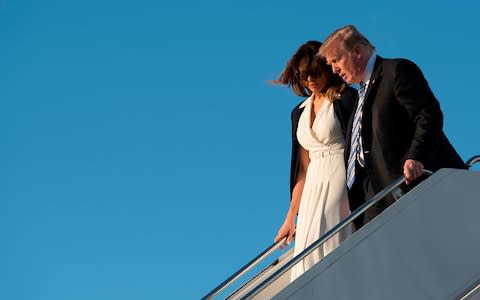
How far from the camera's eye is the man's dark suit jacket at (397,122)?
527 centimetres

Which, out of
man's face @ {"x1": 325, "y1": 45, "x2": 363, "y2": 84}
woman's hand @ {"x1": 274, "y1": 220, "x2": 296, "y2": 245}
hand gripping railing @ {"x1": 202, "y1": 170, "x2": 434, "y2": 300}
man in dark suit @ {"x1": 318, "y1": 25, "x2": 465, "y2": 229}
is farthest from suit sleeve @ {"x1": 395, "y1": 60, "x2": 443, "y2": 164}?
woman's hand @ {"x1": 274, "y1": 220, "x2": 296, "y2": 245}

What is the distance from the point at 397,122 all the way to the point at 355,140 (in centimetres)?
29

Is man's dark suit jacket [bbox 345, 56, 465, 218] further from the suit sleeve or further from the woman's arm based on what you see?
the woman's arm

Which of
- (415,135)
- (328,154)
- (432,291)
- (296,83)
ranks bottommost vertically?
(432,291)

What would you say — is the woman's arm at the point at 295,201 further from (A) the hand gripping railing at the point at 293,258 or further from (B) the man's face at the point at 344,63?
(B) the man's face at the point at 344,63

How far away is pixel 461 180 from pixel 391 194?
399mm

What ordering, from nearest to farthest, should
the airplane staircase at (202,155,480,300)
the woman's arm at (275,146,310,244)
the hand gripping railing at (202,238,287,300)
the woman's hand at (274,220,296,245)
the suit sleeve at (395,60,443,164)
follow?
the airplane staircase at (202,155,480,300) < the suit sleeve at (395,60,443,164) < the hand gripping railing at (202,238,287,300) < the woman's arm at (275,146,310,244) < the woman's hand at (274,220,296,245)

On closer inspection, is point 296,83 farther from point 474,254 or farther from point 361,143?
point 474,254

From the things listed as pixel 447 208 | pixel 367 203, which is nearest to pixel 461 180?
pixel 447 208

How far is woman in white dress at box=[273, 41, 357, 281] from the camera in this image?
5.68 metres

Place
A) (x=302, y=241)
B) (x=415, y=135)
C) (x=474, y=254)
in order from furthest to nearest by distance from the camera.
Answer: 1. (x=302, y=241)
2. (x=415, y=135)
3. (x=474, y=254)

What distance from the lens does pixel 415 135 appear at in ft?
17.1

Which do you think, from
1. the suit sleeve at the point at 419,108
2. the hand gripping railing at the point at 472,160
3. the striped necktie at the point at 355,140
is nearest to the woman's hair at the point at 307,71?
the striped necktie at the point at 355,140

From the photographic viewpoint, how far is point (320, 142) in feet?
19.1
